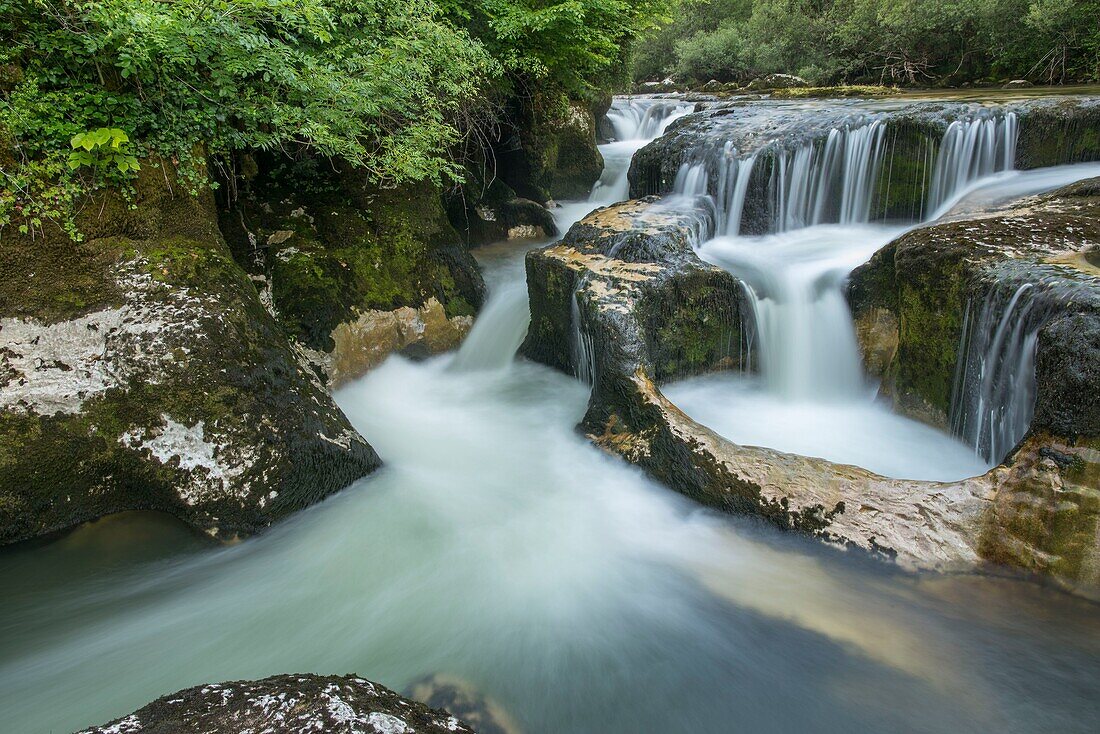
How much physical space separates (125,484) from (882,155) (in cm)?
912

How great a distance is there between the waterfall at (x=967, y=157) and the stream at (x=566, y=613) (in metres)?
4.15

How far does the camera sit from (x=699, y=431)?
15.5 ft

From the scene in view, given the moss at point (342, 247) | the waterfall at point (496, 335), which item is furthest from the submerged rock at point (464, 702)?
the waterfall at point (496, 335)

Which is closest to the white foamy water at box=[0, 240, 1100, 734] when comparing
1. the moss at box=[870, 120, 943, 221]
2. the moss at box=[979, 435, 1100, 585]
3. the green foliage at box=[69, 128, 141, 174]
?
the moss at box=[979, 435, 1100, 585]

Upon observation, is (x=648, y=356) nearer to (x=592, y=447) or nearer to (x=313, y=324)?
(x=592, y=447)

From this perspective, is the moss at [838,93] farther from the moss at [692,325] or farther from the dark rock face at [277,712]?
the dark rock face at [277,712]

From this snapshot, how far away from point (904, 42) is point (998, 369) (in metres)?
19.9

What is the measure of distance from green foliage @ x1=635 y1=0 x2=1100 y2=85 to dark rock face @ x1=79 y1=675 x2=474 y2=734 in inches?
459

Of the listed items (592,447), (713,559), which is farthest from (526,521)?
(713,559)

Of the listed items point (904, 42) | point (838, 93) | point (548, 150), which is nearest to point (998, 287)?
point (548, 150)

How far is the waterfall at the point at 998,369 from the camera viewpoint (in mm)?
4262

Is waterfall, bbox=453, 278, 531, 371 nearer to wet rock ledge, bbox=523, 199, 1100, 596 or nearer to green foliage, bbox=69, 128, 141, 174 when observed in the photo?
wet rock ledge, bbox=523, 199, 1100, 596

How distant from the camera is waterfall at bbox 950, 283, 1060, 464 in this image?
426cm

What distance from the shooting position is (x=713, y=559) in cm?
417
